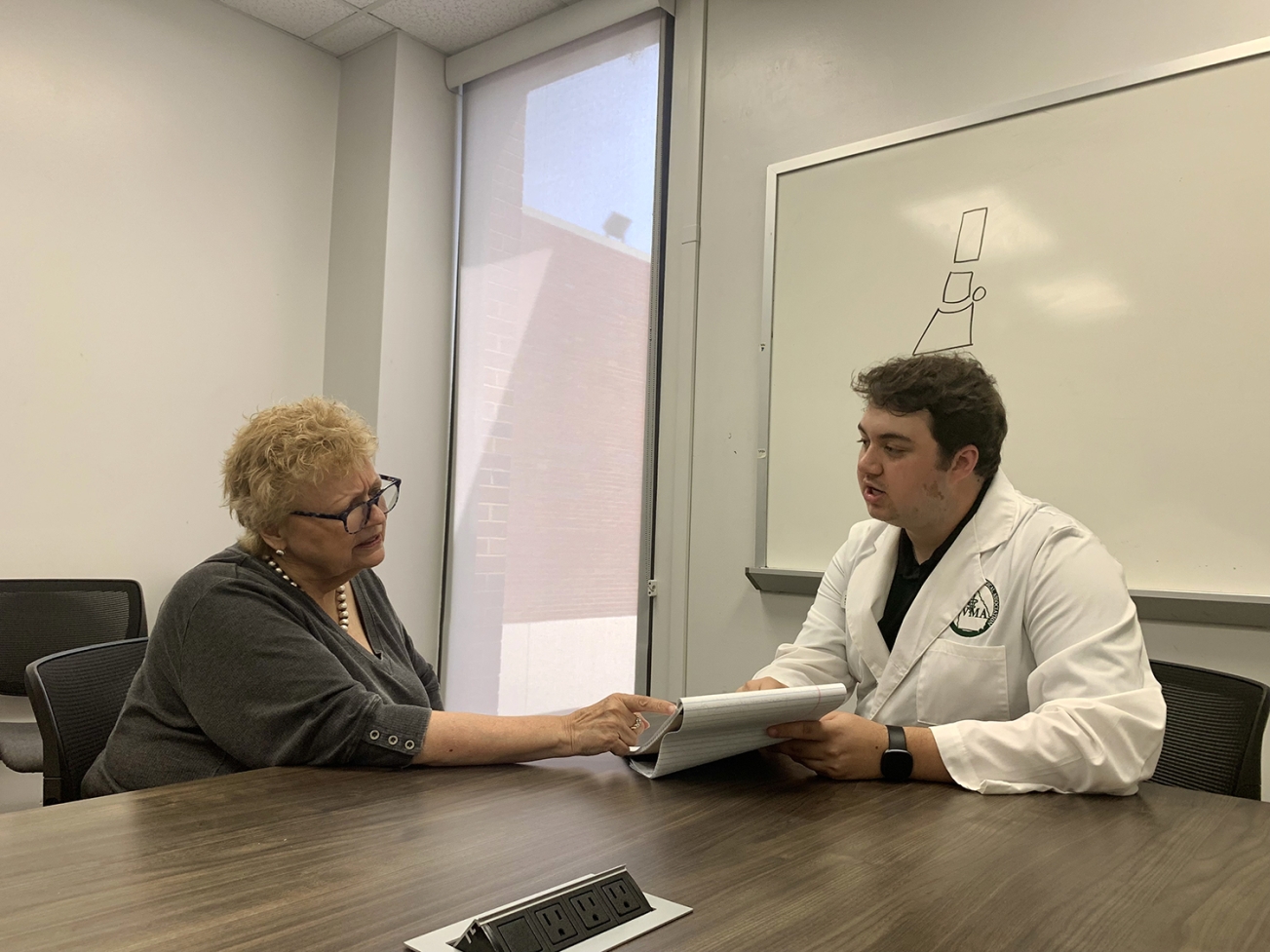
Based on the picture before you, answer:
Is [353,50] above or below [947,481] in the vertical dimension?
above

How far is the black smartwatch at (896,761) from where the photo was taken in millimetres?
1403

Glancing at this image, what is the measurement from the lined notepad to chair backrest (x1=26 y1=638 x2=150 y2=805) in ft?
2.94

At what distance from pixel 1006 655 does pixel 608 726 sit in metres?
0.70

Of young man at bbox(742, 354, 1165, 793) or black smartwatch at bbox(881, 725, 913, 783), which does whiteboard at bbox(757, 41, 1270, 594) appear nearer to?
young man at bbox(742, 354, 1165, 793)

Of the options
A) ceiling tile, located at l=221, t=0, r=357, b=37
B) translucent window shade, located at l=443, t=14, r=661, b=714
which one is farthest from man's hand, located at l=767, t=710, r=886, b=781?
ceiling tile, located at l=221, t=0, r=357, b=37

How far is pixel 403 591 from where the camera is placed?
143 inches

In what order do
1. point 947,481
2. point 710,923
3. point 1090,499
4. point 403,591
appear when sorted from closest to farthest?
1. point 710,923
2. point 947,481
3. point 1090,499
4. point 403,591

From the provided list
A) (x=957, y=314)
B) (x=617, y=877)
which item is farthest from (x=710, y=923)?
(x=957, y=314)

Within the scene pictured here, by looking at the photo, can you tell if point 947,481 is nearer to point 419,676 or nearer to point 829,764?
point 829,764

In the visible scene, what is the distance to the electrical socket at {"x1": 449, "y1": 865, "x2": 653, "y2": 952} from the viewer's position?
0.76 meters

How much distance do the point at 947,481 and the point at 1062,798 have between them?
0.64 meters

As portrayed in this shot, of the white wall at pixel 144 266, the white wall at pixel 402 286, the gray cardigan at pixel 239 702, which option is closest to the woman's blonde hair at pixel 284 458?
the gray cardigan at pixel 239 702

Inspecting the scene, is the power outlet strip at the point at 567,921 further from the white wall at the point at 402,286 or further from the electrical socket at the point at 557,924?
the white wall at the point at 402,286

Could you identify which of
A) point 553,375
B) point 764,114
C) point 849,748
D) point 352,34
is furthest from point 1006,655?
point 352,34
